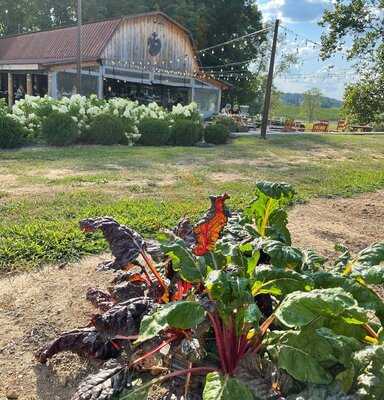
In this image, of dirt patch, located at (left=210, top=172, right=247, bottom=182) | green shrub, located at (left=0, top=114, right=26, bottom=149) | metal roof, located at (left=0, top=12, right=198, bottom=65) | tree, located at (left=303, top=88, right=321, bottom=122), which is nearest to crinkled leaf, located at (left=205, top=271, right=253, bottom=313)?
dirt patch, located at (left=210, top=172, right=247, bottom=182)

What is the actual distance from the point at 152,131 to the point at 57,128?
117 inches

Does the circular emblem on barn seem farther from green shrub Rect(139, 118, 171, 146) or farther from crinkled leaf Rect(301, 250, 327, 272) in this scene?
crinkled leaf Rect(301, 250, 327, 272)

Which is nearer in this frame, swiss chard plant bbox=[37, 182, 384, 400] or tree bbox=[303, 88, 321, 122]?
swiss chard plant bbox=[37, 182, 384, 400]

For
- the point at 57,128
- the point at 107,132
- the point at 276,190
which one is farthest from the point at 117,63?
the point at 276,190

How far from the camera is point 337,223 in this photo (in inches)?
216

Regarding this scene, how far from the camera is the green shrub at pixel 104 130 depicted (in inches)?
492

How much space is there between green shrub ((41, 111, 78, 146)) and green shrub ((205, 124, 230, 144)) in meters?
5.10

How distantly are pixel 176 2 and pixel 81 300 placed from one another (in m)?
32.1

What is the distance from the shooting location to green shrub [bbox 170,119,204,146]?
14.3 m

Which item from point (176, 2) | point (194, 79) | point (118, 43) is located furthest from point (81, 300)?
point (176, 2)

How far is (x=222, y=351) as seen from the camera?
6.44 ft

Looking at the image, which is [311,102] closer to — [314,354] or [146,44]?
[146,44]

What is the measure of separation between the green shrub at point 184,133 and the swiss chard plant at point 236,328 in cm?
1192

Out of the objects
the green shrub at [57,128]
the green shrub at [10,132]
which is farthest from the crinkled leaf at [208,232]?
the green shrub at [57,128]
